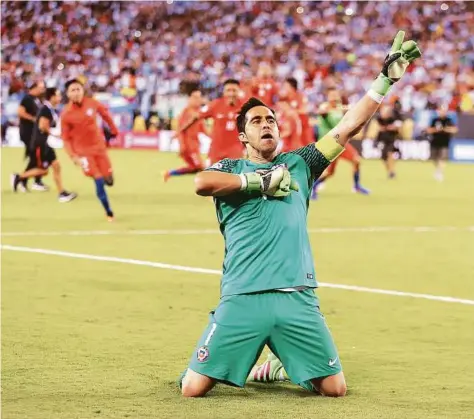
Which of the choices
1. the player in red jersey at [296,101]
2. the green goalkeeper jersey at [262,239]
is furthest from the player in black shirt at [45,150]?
the green goalkeeper jersey at [262,239]

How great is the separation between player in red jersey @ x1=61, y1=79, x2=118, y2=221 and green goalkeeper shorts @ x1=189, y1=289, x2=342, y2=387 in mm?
11552

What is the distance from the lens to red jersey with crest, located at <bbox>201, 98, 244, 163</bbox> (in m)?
20.1

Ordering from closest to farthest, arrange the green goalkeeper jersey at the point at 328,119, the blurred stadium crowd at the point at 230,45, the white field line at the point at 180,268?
the white field line at the point at 180,268
the green goalkeeper jersey at the point at 328,119
the blurred stadium crowd at the point at 230,45

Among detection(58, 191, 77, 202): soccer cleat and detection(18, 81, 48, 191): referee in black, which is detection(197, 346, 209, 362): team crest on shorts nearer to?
detection(58, 191, 77, 202): soccer cleat

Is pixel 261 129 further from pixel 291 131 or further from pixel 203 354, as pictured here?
pixel 291 131

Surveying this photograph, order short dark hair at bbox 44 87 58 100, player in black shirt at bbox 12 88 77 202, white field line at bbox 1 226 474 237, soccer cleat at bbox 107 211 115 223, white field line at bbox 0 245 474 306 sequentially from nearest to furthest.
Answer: white field line at bbox 0 245 474 306, white field line at bbox 1 226 474 237, soccer cleat at bbox 107 211 115 223, short dark hair at bbox 44 87 58 100, player in black shirt at bbox 12 88 77 202

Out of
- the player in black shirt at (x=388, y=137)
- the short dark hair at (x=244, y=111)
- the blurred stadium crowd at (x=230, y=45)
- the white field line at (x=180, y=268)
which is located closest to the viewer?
the short dark hair at (x=244, y=111)

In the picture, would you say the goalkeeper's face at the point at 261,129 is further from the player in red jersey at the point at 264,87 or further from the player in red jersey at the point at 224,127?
the player in red jersey at the point at 264,87

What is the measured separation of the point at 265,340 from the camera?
698cm

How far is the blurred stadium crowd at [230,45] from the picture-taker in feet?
137

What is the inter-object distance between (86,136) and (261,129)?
11879 mm

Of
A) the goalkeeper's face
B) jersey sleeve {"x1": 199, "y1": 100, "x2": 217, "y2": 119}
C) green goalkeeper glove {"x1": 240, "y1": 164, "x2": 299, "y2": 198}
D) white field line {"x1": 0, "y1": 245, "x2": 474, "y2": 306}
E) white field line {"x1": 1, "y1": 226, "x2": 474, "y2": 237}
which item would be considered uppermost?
the goalkeeper's face

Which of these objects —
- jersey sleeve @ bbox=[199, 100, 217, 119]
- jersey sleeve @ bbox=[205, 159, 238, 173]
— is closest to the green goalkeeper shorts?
jersey sleeve @ bbox=[205, 159, 238, 173]

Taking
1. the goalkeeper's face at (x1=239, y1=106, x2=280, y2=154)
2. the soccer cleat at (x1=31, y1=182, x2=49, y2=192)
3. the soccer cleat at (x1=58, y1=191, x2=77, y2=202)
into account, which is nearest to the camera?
the goalkeeper's face at (x1=239, y1=106, x2=280, y2=154)
